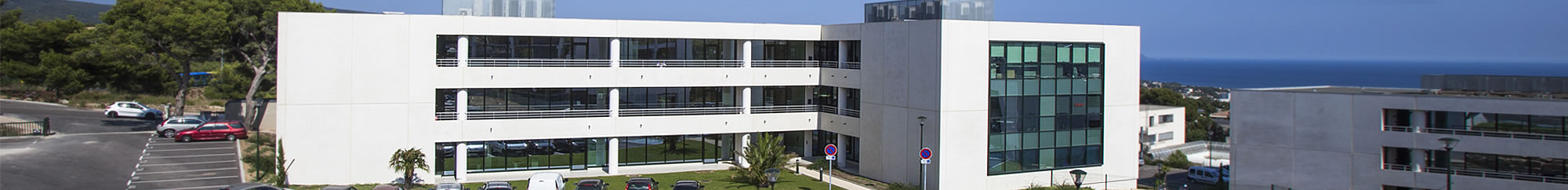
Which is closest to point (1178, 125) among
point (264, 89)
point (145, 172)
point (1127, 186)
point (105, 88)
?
point (1127, 186)

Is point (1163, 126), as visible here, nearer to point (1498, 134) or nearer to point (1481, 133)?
point (1481, 133)

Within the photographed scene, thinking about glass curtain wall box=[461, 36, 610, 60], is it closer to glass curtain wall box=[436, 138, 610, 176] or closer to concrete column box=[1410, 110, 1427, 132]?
glass curtain wall box=[436, 138, 610, 176]

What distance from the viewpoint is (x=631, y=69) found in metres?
39.0

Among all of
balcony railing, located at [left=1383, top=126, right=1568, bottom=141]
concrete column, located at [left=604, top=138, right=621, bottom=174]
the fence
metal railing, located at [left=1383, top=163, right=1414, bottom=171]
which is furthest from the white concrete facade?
the fence

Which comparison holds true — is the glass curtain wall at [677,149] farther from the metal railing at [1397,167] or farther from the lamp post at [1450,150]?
the lamp post at [1450,150]

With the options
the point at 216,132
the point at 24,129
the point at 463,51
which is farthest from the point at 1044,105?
the point at 24,129

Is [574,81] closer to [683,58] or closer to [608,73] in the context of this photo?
[608,73]

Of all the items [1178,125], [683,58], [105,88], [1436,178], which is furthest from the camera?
[1178,125]

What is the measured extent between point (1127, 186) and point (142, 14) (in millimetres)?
47224

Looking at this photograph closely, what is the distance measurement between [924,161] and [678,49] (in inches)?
442

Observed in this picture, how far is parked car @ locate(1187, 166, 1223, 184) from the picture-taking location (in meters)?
48.1

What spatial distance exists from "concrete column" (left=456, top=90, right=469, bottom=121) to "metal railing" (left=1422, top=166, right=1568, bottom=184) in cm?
2926

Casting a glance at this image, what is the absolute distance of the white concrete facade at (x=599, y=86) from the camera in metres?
34.7

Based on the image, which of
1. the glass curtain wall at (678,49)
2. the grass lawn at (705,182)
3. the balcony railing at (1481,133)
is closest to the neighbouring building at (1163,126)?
the glass curtain wall at (678,49)
